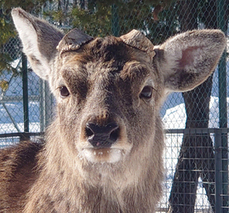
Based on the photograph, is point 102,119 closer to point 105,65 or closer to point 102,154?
point 102,154

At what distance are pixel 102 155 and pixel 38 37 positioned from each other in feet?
4.75

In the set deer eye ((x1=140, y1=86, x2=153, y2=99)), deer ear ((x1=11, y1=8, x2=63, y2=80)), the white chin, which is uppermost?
deer ear ((x1=11, y1=8, x2=63, y2=80))

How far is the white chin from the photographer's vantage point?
3.04 m

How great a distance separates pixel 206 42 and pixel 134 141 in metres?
1.30

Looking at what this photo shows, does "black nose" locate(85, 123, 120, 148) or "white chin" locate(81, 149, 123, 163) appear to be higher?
"black nose" locate(85, 123, 120, 148)

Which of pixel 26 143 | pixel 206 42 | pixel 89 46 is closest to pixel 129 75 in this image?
pixel 89 46

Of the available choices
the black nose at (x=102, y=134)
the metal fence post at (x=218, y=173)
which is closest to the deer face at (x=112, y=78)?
the black nose at (x=102, y=134)

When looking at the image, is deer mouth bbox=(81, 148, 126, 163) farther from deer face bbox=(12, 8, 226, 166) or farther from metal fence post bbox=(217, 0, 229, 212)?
metal fence post bbox=(217, 0, 229, 212)

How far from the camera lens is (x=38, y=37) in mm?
4004

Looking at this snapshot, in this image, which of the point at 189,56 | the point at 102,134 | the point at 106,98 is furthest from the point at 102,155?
the point at 189,56

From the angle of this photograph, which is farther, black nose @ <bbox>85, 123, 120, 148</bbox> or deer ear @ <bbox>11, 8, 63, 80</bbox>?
deer ear @ <bbox>11, 8, 63, 80</bbox>

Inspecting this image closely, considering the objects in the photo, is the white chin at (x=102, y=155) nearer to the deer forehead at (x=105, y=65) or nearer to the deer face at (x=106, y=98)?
the deer face at (x=106, y=98)

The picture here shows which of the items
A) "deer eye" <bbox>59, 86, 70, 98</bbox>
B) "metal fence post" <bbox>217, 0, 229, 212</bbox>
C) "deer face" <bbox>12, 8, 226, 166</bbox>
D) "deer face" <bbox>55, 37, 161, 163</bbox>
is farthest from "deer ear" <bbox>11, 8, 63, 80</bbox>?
"metal fence post" <bbox>217, 0, 229, 212</bbox>

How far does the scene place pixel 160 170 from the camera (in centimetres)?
390
